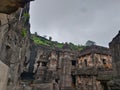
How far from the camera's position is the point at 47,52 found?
110 feet

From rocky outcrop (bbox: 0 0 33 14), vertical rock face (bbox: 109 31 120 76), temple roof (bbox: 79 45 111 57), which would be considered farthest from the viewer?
temple roof (bbox: 79 45 111 57)

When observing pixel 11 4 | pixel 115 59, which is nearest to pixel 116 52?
pixel 115 59

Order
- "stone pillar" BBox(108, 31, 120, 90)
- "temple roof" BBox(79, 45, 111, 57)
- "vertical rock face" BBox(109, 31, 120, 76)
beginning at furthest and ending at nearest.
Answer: "temple roof" BBox(79, 45, 111, 57) → "vertical rock face" BBox(109, 31, 120, 76) → "stone pillar" BBox(108, 31, 120, 90)

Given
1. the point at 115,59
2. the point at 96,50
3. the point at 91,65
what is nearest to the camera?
the point at 115,59

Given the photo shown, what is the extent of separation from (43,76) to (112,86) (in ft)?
73.9

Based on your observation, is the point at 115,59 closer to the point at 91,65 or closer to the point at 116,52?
the point at 116,52

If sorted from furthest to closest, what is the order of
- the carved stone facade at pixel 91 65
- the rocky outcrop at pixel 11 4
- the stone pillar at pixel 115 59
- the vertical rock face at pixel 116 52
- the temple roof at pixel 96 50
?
1. the temple roof at pixel 96 50
2. the carved stone facade at pixel 91 65
3. the vertical rock face at pixel 116 52
4. the stone pillar at pixel 115 59
5. the rocky outcrop at pixel 11 4

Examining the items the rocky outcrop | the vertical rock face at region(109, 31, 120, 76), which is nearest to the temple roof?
the vertical rock face at region(109, 31, 120, 76)

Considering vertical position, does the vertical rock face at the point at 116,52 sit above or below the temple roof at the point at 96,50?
below

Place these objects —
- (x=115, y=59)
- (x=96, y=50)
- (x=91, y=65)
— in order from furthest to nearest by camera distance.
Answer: (x=96, y=50) → (x=91, y=65) → (x=115, y=59)

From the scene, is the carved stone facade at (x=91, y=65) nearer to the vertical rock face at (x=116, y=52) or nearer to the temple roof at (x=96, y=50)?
the temple roof at (x=96, y=50)

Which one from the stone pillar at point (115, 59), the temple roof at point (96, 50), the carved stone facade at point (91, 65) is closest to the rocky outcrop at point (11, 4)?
the stone pillar at point (115, 59)

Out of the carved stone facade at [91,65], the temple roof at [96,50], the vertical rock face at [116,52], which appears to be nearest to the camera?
the vertical rock face at [116,52]

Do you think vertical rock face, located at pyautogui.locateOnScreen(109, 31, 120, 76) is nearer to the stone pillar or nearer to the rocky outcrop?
the stone pillar
